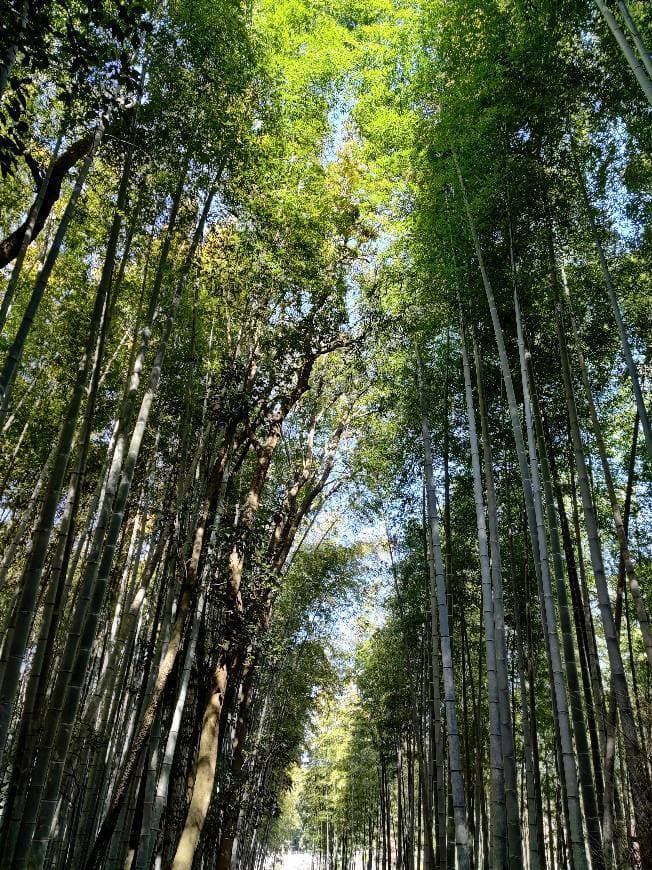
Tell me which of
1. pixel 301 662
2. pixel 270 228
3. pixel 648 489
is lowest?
pixel 301 662

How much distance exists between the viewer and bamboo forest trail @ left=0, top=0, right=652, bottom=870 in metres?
3.15

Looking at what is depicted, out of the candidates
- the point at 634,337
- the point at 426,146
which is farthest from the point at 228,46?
the point at 634,337

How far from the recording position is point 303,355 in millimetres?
5215

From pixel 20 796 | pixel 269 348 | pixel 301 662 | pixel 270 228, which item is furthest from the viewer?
pixel 301 662

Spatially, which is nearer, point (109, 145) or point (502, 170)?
point (109, 145)

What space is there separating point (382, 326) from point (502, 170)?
1836 millimetres

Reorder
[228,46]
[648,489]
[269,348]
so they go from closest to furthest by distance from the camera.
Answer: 1. [228,46]
2. [269,348]
3. [648,489]

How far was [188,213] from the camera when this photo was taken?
167 inches

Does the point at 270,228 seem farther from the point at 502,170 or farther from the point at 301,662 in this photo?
the point at 301,662

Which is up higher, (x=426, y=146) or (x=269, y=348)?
(x=426, y=146)

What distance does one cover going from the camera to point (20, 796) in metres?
2.66

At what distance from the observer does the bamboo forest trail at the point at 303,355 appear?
3.15 metres

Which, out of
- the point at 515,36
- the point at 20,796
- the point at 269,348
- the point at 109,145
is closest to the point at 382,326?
the point at 269,348

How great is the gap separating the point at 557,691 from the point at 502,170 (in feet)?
11.6
